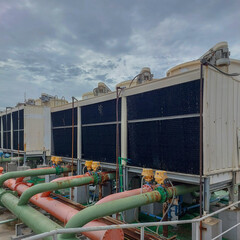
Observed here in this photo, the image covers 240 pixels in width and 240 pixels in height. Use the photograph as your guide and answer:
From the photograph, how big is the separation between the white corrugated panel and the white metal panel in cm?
1232

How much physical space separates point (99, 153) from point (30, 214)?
4.66 m

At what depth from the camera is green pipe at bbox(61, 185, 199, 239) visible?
15.0 feet

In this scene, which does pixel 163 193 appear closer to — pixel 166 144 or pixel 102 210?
pixel 166 144

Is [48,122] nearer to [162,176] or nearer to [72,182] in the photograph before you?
[72,182]

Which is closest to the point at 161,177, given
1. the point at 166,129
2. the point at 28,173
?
the point at 166,129

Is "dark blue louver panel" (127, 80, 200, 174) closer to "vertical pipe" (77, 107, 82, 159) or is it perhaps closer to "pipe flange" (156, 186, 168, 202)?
"pipe flange" (156, 186, 168, 202)

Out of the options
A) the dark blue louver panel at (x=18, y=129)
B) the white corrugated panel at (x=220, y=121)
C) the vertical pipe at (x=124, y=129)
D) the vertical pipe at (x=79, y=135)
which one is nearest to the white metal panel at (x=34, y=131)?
the dark blue louver panel at (x=18, y=129)

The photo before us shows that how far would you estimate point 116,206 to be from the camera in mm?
4980

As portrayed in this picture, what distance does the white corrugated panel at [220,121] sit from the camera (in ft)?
20.3

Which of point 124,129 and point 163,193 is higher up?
point 124,129

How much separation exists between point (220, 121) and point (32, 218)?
259 inches

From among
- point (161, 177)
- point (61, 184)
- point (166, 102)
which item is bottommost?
point (61, 184)

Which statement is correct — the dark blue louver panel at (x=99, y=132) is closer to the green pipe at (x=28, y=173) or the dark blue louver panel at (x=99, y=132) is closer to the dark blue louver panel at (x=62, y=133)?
the dark blue louver panel at (x=62, y=133)

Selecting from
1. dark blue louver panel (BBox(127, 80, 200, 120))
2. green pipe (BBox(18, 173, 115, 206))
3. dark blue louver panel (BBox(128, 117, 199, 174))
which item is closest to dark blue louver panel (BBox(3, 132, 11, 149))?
green pipe (BBox(18, 173, 115, 206))
